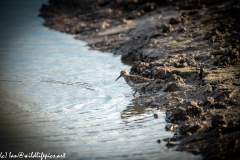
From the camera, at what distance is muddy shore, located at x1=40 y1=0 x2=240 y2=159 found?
6930 mm

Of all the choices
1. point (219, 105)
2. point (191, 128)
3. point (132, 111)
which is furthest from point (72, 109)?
point (219, 105)

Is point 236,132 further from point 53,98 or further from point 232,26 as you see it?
point 232,26

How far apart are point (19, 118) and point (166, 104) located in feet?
9.50

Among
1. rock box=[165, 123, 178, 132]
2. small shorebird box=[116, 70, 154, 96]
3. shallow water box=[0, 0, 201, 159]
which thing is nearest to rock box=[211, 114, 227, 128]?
shallow water box=[0, 0, 201, 159]

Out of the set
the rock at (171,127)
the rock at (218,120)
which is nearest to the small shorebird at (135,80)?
the rock at (171,127)

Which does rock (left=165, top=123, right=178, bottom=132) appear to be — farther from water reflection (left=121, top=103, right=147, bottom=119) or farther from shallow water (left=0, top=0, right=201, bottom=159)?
water reflection (left=121, top=103, right=147, bottom=119)

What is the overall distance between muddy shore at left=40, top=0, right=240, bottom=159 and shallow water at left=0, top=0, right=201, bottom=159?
419 millimetres

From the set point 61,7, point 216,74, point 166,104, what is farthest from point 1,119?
point 61,7

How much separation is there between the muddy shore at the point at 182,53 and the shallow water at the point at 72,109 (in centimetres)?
42

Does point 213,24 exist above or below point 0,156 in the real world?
above

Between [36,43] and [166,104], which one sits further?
[36,43]

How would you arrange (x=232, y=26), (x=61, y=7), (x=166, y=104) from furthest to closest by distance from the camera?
1. (x=61, y=7)
2. (x=232, y=26)
3. (x=166, y=104)

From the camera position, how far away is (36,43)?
618 inches

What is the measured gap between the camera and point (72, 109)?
28.5 ft
